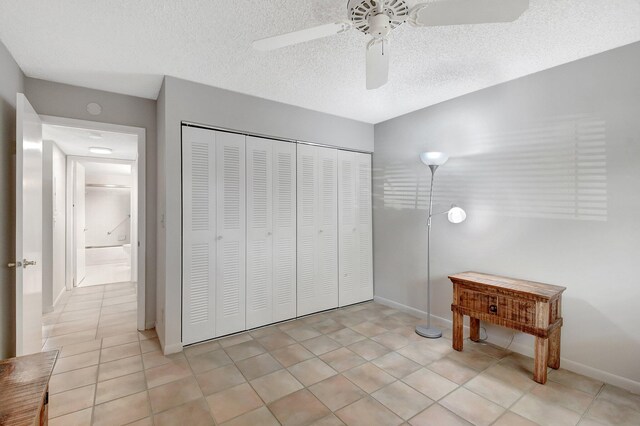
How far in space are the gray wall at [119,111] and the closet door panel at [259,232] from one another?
1129 millimetres

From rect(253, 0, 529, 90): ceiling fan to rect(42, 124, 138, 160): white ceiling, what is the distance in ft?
8.99

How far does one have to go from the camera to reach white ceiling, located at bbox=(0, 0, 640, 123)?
1.79 meters

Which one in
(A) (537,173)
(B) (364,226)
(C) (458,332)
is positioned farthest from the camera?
(B) (364,226)

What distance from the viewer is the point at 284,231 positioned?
3412 millimetres

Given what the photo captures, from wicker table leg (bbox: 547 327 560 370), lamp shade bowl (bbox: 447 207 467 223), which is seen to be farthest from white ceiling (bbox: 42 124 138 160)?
wicker table leg (bbox: 547 327 560 370)

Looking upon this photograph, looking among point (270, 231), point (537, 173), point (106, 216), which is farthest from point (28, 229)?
point (106, 216)

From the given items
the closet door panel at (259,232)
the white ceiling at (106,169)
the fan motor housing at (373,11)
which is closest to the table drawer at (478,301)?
the closet door panel at (259,232)

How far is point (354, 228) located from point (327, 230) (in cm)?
46

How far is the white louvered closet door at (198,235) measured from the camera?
9.12ft

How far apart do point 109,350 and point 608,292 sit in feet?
14.2

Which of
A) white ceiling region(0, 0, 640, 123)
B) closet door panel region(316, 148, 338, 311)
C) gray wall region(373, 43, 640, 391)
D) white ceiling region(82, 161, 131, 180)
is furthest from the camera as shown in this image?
white ceiling region(82, 161, 131, 180)

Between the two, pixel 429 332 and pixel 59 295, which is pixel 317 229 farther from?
pixel 59 295

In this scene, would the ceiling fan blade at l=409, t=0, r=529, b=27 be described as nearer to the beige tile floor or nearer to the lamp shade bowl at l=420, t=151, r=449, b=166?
the lamp shade bowl at l=420, t=151, r=449, b=166

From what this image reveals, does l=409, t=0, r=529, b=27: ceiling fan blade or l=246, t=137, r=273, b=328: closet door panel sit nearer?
l=409, t=0, r=529, b=27: ceiling fan blade
